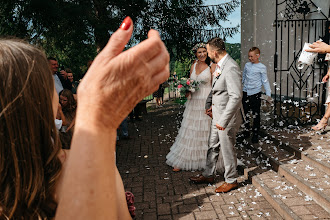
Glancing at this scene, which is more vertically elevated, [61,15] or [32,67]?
[61,15]

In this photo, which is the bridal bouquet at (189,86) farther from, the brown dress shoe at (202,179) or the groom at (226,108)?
the brown dress shoe at (202,179)

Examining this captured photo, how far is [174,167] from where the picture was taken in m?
5.78

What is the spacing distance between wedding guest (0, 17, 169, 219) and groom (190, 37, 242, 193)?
360cm

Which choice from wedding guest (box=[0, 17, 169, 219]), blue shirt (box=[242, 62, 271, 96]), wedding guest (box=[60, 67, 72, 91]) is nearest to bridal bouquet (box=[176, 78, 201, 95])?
blue shirt (box=[242, 62, 271, 96])

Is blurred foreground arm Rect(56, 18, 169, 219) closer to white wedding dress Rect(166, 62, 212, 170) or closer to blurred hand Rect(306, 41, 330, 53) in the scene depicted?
blurred hand Rect(306, 41, 330, 53)

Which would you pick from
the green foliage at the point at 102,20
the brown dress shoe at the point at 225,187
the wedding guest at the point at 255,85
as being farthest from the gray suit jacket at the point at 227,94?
the green foliage at the point at 102,20

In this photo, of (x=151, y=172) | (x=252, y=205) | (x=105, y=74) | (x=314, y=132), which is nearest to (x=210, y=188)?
(x=252, y=205)

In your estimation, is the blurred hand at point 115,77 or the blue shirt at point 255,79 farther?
the blue shirt at point 255,79

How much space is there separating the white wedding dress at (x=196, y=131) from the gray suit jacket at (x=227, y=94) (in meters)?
1.18

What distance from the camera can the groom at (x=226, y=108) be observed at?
13.8 ft

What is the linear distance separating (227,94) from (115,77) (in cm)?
391

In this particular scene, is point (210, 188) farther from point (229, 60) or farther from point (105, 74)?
point (105, 74)

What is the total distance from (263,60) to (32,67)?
11.6 metres

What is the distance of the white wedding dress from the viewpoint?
18.6 feet
